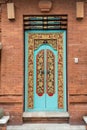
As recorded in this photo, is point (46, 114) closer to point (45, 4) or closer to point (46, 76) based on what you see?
point (46, 76)

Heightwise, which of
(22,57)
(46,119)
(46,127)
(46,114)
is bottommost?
(46,127)

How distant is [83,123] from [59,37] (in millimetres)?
2474

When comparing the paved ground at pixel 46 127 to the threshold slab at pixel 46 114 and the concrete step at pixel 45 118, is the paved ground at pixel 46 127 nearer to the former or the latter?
the concrete step at pixel 45 118

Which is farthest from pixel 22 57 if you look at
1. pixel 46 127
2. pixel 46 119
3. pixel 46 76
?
pixel 46 127

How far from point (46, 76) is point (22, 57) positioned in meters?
0.90

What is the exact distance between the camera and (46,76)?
9078mm

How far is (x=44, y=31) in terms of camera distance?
906 centimetres

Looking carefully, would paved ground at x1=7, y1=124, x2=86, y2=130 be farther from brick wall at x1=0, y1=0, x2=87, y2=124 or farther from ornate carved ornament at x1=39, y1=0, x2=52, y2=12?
ornate carved ornament at x1=39, y1=0, x2=52, y2=12

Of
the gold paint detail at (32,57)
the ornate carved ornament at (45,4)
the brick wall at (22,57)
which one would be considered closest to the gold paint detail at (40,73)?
the gold paint detail at (32,57)

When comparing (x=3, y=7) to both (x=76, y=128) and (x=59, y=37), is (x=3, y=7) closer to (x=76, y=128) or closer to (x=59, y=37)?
(x=59, y=37)

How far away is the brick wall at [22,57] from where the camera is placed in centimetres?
870

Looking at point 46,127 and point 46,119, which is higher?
point 46,119

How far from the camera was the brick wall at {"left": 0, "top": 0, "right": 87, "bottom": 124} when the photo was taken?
8.70 meters

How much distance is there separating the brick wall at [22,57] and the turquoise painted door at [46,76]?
48 centimetres
